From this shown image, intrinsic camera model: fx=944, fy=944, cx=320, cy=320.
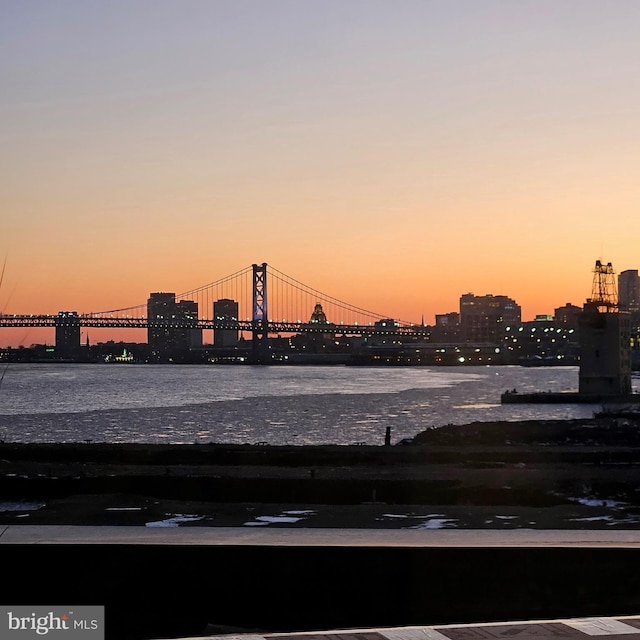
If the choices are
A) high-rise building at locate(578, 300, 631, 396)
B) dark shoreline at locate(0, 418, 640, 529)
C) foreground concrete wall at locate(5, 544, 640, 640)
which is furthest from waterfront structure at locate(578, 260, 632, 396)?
foreground concrete wall at locate(5, 544, 640, 640)

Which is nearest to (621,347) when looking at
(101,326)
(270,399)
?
(270,399)

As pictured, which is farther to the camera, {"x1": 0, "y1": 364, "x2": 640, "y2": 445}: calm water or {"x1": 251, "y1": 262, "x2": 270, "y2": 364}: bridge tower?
{"x1": 251, "y1": 262, "x2": 270, "y2": 364}: bridge tower

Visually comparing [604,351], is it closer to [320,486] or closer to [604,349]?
[604,349]

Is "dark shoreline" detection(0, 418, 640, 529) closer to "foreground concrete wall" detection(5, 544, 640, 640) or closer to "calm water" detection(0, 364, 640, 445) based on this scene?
"foreground concrete wall" detection(5, 544, 640, 640)

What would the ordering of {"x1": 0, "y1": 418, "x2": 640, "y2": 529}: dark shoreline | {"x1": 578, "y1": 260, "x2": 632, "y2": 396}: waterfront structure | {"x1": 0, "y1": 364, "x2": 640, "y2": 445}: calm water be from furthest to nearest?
{"x1": 578, "y1": 260, "x2": 632, "y2": 396}: waterfront structure, {"x1": 0, "y1": 364, "x2": 640, "y2": 445}: calm water, {"x1": 0, "y1": 418, "x2": 640, "y2": 529}: dark shoreline

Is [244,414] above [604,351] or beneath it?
beneath

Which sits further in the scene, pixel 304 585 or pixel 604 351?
pixel 604 351

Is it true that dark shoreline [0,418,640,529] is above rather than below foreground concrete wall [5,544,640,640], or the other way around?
below

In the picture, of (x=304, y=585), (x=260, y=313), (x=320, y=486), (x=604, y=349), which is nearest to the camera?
(x=304, y=585)

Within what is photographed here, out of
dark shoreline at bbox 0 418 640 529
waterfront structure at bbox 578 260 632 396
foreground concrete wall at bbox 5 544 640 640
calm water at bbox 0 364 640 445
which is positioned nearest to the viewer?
foreground concrete wall at bbox 5 544 640 640

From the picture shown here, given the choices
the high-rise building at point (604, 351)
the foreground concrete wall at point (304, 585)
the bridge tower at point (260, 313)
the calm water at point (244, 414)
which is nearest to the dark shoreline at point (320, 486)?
the foreground concrete wall at point (304, 585)

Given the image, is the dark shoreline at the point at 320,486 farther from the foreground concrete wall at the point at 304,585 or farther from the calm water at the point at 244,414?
the calm water at the point at 244,414

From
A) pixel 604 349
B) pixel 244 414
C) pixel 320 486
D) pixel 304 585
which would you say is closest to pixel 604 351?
pixel 604 349

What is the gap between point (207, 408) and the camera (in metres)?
65.2
